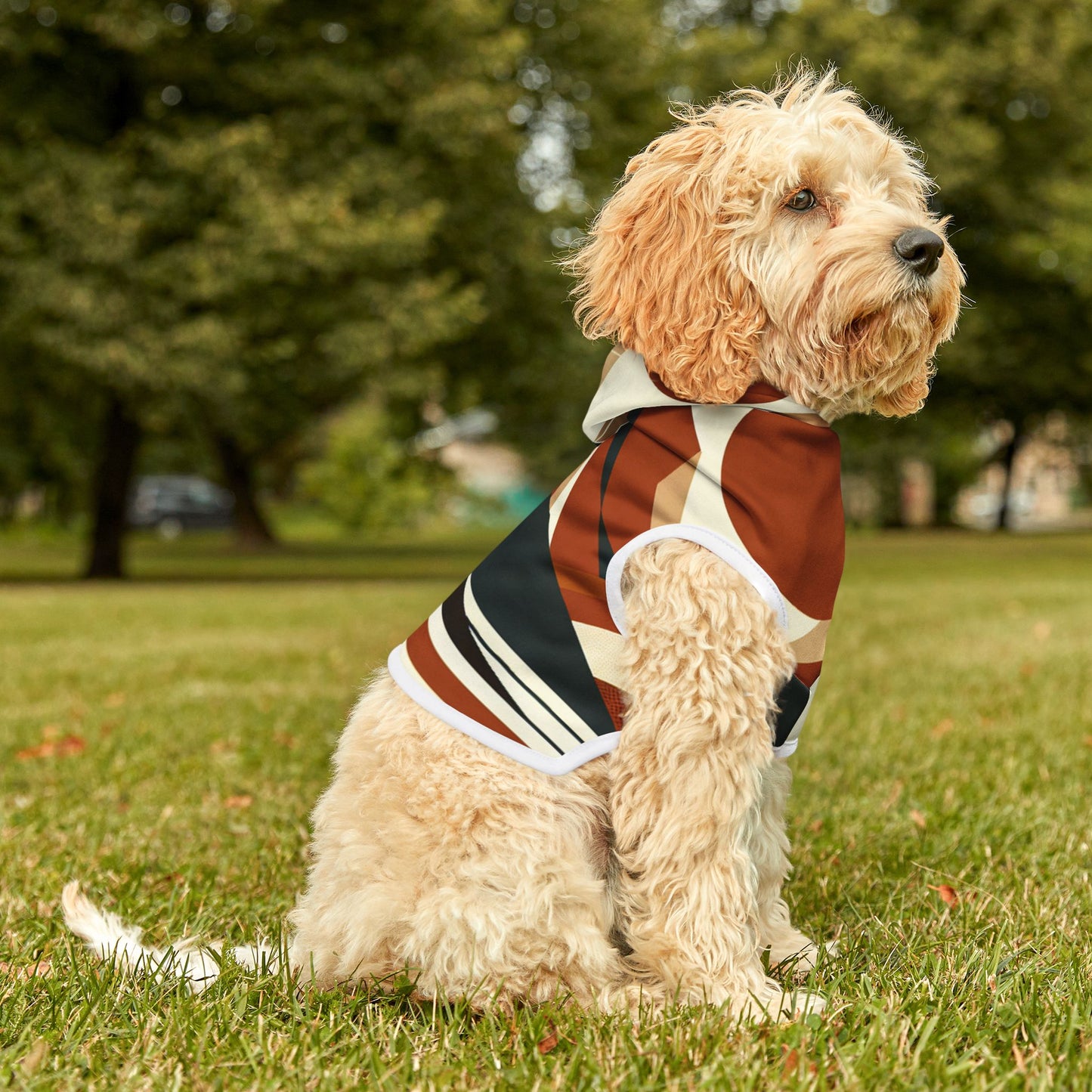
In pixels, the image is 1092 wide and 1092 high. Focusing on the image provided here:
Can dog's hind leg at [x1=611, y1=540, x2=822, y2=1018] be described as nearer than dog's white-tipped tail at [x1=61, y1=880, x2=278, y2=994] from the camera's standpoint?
Yes

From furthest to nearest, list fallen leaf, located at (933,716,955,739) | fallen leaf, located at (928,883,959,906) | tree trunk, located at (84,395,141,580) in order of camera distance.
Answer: tree trunk, located at (84,395,141,580)
fallen leaf, located at (933,716,955,739)
fallen leaf, located at (928,883,959,906)

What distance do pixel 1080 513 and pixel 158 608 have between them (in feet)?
203

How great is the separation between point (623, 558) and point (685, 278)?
71 cm

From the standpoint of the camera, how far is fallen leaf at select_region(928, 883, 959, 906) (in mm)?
3605

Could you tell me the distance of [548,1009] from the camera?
8.79ft

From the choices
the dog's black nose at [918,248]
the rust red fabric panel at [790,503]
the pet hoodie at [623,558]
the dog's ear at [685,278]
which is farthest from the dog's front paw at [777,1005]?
the dog's black nose at [918,248]

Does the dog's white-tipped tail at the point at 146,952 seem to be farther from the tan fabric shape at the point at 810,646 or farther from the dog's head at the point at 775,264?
the dog's head at the point at 775,264

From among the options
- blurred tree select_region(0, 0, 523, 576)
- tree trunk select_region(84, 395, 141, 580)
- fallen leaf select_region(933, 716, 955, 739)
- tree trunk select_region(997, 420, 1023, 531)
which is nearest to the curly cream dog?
fallen leaf select_region(933, 716, 955, 739)

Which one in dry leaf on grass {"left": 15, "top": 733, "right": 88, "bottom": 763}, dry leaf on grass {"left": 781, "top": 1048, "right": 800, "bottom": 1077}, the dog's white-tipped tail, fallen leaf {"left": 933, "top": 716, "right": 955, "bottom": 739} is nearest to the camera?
dry leaf on grass {"left": 781, "top": 1048, "right": 800, "bottom": 1077}

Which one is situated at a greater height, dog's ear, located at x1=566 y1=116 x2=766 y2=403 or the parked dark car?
dog's ear, located at x1=566 y1=116 x2=766 y2=403

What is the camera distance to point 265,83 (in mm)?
16469

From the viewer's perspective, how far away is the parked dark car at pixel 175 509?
48688mm

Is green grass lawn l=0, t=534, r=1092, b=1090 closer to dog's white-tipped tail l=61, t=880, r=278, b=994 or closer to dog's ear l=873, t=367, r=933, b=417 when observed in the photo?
dog's white-tipped tail l=61, t=880, r=278, b=994

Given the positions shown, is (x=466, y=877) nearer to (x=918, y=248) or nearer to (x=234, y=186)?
(x=918, y=248)
